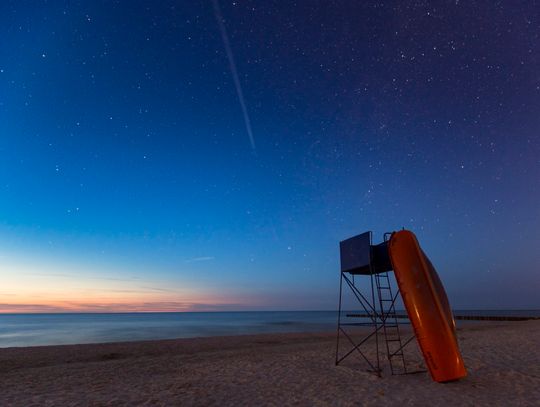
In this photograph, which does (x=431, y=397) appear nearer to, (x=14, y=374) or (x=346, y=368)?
(x=346, y=368)

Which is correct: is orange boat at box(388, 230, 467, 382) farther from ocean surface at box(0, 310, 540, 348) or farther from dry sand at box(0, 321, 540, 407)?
ocean surface at box(0, 310, 540, 348)

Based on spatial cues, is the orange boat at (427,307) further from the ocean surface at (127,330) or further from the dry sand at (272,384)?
the ocean surface at (127,330)

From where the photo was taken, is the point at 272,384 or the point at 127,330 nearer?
the point at 272,384

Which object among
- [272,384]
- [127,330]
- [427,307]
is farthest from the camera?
[127,330]

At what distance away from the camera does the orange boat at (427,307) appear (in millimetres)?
9656

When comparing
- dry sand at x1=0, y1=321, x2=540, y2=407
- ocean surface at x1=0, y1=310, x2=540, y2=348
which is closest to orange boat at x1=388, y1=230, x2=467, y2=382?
dry sand at x1=0, y1=321, x2=540, y2=407

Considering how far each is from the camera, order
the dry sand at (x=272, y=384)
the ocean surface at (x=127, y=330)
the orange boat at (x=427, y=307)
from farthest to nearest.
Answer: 1. the ocean surface at (x=127, y=330)
2. the orange boat at (x=427, y=307)
3. the dry sand at (x=272, y=384)

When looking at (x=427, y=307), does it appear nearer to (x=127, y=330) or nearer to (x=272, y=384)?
(x=272, y=384)

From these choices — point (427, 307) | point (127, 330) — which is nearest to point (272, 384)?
point (427, 307)

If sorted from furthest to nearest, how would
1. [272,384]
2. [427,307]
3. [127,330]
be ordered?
[127,330] → [272,384] → [427,307]

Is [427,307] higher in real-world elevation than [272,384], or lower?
higher

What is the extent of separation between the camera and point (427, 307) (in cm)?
1008

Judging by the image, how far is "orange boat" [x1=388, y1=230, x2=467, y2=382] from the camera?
9.66 m

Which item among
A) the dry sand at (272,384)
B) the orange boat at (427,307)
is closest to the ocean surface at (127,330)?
the dry sand at (272,384)
